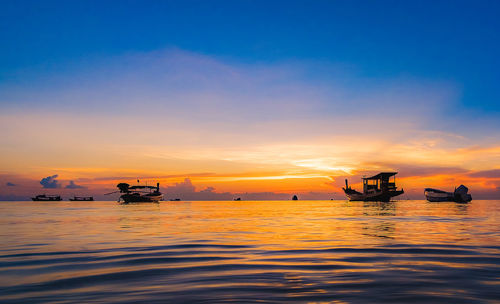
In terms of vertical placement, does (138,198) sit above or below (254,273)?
below

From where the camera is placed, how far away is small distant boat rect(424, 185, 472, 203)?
129250mm

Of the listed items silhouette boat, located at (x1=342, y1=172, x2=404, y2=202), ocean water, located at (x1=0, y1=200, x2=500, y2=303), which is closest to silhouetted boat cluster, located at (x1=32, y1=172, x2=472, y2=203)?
silhouette boat, located at (x1=342, y1=172, x2=404, y2=202)

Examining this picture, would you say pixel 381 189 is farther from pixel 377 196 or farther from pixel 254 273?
pixel 254 273

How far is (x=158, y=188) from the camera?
15050cm

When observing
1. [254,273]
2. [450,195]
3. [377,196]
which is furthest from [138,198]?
[254,273]

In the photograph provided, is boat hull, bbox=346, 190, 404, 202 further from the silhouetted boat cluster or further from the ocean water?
the ocean water

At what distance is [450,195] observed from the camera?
138 meters

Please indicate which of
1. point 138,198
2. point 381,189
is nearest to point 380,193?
point 381,189

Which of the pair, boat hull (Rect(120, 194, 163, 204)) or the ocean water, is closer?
the ocean water

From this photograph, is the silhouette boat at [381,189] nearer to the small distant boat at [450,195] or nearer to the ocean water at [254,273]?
the small distant boat at [450,195]

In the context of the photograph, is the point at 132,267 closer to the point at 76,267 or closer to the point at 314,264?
the point at 76,267

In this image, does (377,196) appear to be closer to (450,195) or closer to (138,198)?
(450,195)

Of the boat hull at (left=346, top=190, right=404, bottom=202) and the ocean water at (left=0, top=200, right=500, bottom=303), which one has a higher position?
the ocean water at (left=0, top=200, right=500, bottom=303)

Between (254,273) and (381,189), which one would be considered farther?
(381,189)
